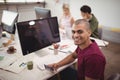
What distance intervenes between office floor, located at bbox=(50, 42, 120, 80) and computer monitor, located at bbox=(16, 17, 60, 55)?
1.38m

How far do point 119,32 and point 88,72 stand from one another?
3256 millimetres

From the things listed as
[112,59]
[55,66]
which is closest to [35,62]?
[55,66]

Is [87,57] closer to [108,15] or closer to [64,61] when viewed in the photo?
[64,61]

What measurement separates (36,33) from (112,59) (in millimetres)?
2312

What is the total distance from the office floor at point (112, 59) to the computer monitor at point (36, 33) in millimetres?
1383

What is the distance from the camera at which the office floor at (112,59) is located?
3021 millimetres

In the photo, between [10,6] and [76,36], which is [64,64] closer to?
[76,36]

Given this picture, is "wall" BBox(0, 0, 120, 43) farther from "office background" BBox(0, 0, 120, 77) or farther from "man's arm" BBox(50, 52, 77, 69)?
"man's arm" BBox(50, 52, 77, 69)

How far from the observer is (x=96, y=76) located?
4.40 ft

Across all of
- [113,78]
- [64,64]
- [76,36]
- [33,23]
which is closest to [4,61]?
[33,23]

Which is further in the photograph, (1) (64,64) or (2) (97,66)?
(1) (64,64)

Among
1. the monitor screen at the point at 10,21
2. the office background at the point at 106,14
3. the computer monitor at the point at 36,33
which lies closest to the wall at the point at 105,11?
the office background at the point at 106,14

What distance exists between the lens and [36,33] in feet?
5.95

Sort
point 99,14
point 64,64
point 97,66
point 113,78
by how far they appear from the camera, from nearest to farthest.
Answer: point 113,78
point 97,66
point 64,64
point 99,14
